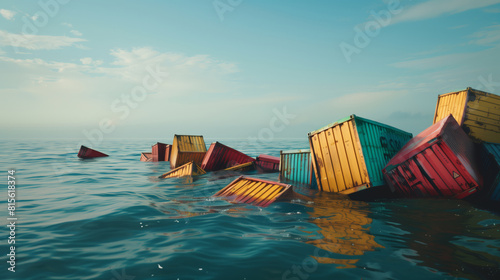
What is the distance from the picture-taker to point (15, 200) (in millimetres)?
11711

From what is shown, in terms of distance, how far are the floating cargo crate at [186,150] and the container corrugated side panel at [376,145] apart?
48.0 ft

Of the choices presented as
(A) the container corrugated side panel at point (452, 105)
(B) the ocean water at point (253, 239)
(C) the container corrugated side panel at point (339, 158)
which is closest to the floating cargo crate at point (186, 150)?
(B) the ocean water at point (253, 239)

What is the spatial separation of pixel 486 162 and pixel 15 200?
1979 centimetres

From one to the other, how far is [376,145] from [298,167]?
530cm

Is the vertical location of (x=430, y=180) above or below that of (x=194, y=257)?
above

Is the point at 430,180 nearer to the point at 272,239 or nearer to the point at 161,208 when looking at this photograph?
the point at 272,239

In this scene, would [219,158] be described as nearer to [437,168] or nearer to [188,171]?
[188,171]

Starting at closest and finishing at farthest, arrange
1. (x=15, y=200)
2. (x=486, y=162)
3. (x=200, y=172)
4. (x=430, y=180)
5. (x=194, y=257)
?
1. (x=194, y=257)
2. (x=430, y=180)
3. (x=486, y=162)
4. (x=15, y=200)
5. (x=200, y=172)

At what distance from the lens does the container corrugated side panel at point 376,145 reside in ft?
34.3

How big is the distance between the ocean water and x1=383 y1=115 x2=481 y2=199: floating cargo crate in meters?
0.56

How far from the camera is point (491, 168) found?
10328 mm

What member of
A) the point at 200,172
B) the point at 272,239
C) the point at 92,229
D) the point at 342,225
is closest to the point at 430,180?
the point at 342,225

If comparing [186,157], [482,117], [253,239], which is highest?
[482,117]

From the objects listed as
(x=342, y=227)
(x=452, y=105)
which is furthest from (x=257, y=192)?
(x=452, y=105)
